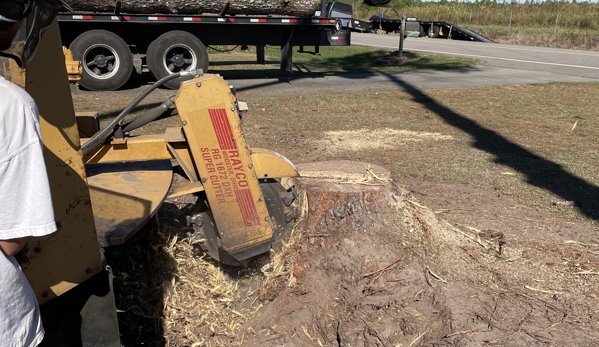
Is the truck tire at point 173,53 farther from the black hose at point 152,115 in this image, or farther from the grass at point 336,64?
the black hose at point 152,115

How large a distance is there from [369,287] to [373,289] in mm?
30

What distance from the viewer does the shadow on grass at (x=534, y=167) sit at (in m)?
5.64

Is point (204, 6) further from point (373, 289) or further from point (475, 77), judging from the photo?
point (373, 289)

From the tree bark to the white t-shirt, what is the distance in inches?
384

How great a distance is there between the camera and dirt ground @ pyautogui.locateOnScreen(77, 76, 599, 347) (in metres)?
3.60

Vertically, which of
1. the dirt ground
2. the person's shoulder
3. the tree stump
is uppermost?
the person's shoulder

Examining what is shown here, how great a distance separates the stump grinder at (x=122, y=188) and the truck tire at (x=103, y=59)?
307 inches

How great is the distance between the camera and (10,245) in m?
1.65

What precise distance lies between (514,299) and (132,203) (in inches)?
98.0

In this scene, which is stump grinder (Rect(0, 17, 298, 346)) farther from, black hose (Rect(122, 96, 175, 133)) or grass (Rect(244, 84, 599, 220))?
grass (Rect(244, 84, 599, 220))

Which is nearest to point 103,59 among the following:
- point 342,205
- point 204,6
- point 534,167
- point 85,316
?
point 204,6

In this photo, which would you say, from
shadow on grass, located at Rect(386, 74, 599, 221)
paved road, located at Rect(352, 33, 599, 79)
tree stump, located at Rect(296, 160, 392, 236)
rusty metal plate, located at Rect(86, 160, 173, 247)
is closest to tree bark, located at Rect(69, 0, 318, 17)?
shadow on grass, located at Rect(386, 74, 599, 221)

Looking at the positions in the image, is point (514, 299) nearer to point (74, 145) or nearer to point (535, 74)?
point (74, 145)

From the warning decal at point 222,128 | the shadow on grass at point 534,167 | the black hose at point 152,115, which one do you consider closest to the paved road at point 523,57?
the shadow on grass at point 534,167
